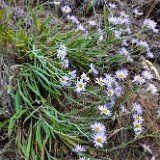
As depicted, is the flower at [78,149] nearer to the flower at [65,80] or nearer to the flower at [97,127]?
the flower at [97,127]

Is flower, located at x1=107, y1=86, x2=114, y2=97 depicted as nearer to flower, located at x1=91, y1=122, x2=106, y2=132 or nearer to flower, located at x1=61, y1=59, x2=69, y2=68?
flower, located at x1=91, y1=122, x2=106, y2=132

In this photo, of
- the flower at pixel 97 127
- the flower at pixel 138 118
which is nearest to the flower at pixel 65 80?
the flower at pixel 97 127

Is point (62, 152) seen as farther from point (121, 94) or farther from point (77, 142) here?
point (121, 94)

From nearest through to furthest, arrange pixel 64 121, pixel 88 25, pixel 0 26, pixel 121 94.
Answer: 1. pixel 64 121
2. pixel 0 26
3. pixel 121 94
4. pixel 88 25

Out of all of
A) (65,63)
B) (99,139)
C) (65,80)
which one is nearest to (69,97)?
(65,80)

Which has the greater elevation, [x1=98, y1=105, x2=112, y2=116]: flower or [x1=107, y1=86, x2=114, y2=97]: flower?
[x1=107, y1=86, x2=114, y2=97]: flower

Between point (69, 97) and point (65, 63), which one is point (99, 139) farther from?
point (65, 63)

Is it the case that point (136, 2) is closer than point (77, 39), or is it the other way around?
point (77, 39)

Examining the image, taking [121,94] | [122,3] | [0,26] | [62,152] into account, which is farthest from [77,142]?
[122,3]

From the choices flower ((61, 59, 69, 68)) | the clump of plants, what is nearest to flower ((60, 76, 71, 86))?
the clump of plants
